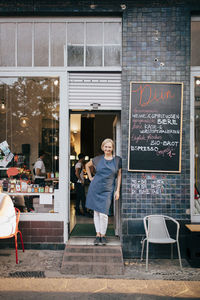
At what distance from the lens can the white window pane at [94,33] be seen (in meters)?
5.62

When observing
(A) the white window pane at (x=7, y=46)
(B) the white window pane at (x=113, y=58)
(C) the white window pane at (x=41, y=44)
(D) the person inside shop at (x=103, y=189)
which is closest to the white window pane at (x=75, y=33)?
(C) the white window pane at (x=41, y=44)

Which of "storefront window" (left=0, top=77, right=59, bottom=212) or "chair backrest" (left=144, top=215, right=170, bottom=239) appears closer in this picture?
"chair backrest" (left=144, top=215, right=170, bottom=239)

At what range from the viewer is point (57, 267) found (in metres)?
4.73

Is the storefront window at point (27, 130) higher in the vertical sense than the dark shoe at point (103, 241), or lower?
higher

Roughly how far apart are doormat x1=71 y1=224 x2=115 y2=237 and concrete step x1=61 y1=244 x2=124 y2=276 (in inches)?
34.5

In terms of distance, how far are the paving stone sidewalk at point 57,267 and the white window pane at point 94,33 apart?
14.0 feet

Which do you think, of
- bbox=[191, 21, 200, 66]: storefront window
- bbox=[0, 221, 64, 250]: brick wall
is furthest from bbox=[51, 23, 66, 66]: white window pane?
bbox=[0, 221, 64, 250]: brick wall

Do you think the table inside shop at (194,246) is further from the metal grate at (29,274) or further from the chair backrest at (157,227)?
the metal grate at (29,274)

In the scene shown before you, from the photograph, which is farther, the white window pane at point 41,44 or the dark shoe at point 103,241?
the white window pane at point 41,44

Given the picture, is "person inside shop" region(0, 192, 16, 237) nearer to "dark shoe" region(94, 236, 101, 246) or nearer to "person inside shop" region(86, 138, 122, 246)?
"person inside shop" region(86, 138, 122, 246)

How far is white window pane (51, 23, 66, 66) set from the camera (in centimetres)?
564

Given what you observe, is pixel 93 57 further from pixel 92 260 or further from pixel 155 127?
pixel 92 260

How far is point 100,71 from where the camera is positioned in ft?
18.2

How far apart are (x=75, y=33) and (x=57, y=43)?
1.38 ft
